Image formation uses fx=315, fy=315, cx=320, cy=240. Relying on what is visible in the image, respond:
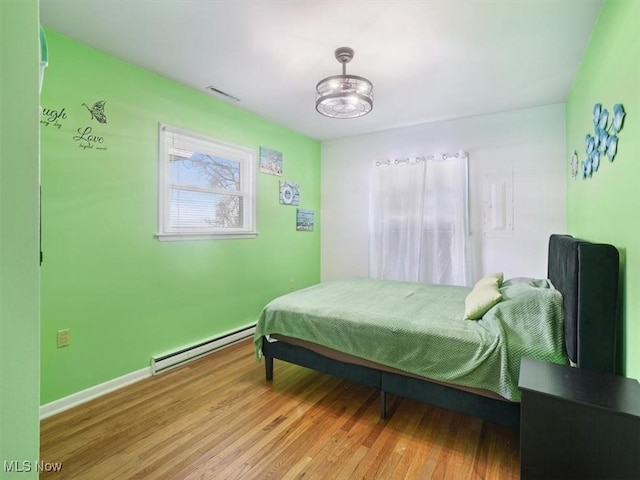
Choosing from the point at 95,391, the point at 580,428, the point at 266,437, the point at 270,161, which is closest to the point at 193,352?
the point at 95,391

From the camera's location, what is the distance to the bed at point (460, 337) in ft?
4.82

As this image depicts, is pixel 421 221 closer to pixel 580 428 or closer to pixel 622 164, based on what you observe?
pixel 622 164

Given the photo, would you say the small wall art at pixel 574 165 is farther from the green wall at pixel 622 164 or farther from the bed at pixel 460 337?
the bed at pixel 460 337

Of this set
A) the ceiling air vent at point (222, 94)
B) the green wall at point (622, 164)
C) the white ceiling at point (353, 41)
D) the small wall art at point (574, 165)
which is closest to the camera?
the green wall at point (622, 164)

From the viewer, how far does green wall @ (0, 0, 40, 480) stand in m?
0.77

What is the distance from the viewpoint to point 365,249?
4387 mm

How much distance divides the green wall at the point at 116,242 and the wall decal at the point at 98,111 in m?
0.03

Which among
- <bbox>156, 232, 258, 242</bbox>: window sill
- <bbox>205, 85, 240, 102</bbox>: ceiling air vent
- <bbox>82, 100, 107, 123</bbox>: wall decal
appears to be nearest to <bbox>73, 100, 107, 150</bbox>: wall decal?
<bbox>82, 100, 107, 123</bbox>: wall decal

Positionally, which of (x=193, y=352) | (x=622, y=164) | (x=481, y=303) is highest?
(x=622, y=164)

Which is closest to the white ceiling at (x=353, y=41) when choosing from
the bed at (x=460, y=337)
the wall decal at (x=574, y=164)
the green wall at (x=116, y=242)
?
the green wall at (x=116, y=242)

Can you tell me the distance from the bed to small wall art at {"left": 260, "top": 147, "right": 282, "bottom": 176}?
1.89 meters

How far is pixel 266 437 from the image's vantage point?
187 cm

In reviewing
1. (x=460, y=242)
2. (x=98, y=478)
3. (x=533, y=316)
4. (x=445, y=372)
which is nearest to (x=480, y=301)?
(x=533, y=316)

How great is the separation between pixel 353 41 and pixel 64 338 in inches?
112
